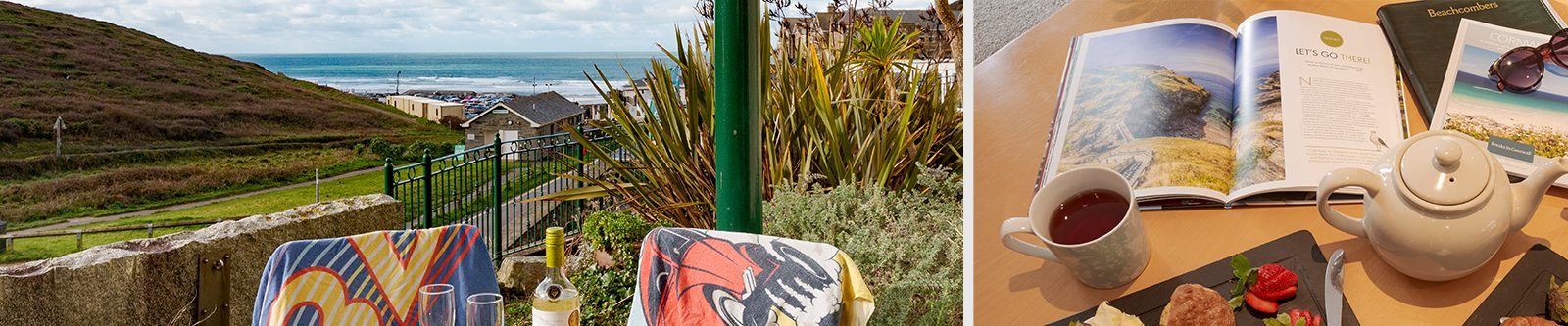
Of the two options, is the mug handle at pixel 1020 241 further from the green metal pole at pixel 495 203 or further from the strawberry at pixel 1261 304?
the green metal pole at pixel 495 203

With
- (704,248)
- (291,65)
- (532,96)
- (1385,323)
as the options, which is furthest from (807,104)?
(291,65)

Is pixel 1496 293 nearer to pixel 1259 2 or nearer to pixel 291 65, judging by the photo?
pixel 1259 2

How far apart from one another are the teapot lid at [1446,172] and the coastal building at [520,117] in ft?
14.7

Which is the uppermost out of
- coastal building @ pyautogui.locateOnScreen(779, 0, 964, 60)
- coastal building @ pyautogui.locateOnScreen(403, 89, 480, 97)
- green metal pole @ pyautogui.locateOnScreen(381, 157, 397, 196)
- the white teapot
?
coastal building @ pyautogui.locateOnScreen(779, 0, 964, 60)

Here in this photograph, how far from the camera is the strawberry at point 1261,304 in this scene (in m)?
1.27

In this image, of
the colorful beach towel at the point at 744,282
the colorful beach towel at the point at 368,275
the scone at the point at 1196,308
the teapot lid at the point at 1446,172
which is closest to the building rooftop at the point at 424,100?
the colorful beach towel at the point at 368,275

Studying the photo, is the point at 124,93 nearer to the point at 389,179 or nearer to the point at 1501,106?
the point at 389,179

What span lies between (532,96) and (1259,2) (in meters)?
4.52

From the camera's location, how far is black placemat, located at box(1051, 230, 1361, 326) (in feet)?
4.25

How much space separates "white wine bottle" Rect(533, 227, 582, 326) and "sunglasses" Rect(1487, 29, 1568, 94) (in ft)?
4.39

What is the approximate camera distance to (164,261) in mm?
2803

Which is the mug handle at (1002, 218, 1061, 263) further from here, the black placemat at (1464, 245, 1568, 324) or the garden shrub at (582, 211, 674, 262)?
the garden shrub at (582, 211, 674, 262)

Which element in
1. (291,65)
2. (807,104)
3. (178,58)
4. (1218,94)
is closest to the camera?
(1218,94)

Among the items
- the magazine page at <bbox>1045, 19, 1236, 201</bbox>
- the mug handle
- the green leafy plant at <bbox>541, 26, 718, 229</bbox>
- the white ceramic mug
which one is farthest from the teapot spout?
the green leafy plant at <bbox>541, 26, 718, 229</bbox>
